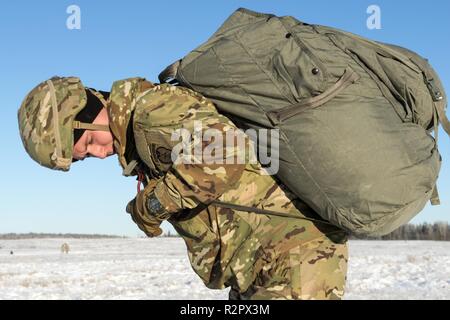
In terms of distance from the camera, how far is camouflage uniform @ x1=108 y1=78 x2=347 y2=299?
3098mm

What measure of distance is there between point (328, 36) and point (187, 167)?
0.92m

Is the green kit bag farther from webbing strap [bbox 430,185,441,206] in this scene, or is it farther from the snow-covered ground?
the snow-covered ground

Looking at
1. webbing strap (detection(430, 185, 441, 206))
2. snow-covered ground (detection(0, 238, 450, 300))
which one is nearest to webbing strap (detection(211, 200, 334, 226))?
webbing strap (detection(430, 185, 441, 206))

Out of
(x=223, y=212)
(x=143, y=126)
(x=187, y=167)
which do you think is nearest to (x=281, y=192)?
(x=223, y=212)

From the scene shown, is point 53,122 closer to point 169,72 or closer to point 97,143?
point 97,143

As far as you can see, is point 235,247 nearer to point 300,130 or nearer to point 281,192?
point 281,192

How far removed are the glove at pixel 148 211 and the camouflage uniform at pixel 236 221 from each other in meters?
0.04

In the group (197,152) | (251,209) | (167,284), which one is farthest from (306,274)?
(167,284)

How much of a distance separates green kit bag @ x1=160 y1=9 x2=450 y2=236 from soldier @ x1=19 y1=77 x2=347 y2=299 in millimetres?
204

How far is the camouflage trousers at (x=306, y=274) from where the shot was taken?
3168mm

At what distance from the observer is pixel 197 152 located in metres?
2.94

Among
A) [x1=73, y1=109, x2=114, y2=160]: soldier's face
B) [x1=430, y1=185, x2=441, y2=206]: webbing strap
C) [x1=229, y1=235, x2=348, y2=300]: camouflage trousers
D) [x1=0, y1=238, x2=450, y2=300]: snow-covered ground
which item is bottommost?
[x1=0, y1=238, x2=450, y2=300]: snow-covered ground

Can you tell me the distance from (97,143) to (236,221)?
886 mm

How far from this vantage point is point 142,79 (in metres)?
3.41
